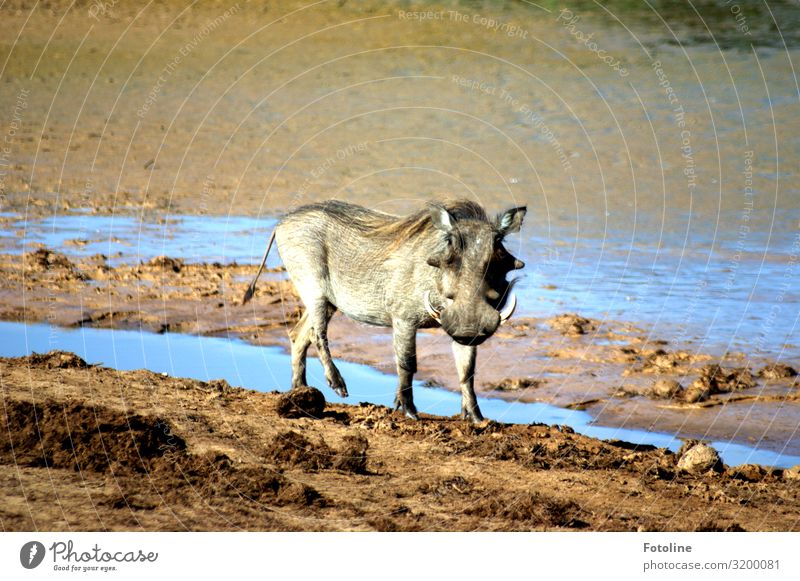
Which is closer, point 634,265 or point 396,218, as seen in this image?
point 396,218

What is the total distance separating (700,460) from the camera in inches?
318

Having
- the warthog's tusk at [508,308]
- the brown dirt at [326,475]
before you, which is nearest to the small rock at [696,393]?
the brown dirt at [326,475]

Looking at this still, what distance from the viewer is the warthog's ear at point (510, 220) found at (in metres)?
8.45

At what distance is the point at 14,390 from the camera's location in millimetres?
9094

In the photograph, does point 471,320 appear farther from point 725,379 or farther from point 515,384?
point 725,379

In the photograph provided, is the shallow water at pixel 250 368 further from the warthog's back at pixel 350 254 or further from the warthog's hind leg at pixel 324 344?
the warthog's back at pixel 350 254

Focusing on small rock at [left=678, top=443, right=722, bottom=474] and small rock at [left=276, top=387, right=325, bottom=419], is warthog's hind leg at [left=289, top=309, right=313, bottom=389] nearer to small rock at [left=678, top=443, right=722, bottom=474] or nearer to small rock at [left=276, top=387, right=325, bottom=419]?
small rock at [left=276, top=387, right=325, bottom=419]

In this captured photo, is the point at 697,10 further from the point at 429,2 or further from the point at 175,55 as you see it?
the point at 175,55

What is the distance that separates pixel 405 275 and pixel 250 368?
97.5 inches

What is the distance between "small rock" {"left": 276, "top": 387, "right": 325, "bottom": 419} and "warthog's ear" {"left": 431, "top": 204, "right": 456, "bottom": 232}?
165 cm

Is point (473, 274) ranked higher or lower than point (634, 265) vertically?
lower

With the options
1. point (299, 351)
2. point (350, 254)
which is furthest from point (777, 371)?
point (299, 351)
